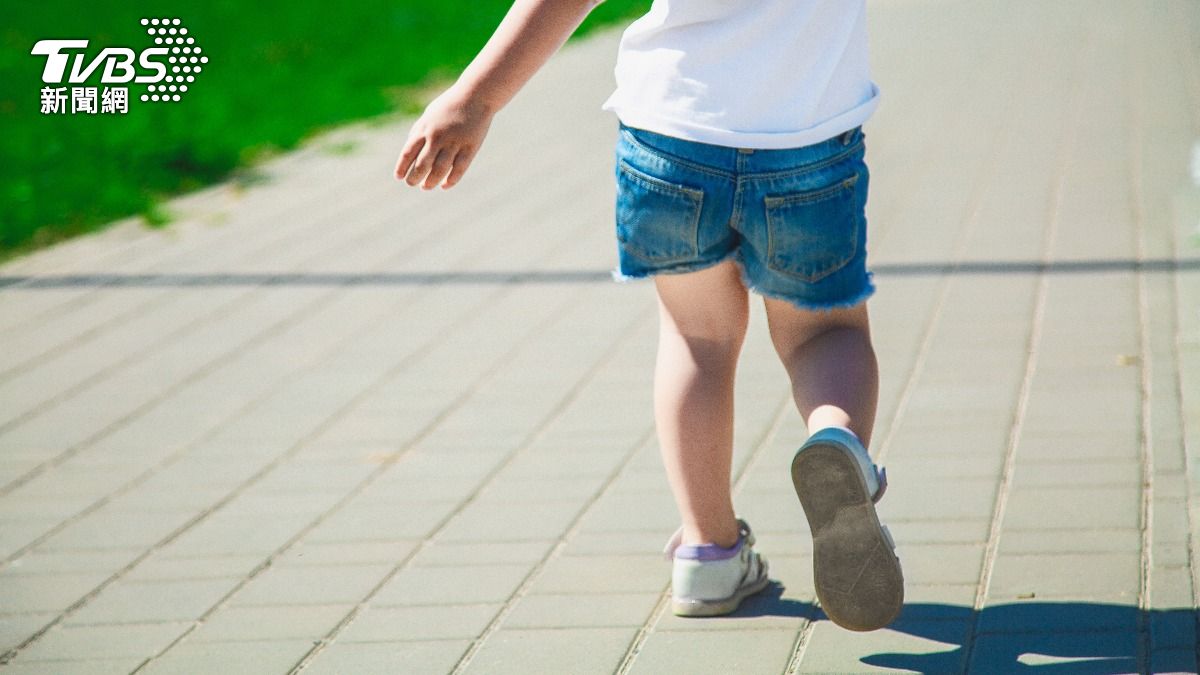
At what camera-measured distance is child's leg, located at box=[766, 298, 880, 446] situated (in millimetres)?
2795

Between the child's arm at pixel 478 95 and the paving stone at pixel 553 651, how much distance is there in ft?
2.95

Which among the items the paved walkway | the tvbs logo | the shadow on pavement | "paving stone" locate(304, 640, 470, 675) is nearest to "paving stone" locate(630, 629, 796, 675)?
the paved walkway

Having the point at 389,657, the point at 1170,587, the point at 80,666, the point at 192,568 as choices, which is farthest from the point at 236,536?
the point at 1170,587

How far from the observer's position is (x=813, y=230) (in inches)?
108

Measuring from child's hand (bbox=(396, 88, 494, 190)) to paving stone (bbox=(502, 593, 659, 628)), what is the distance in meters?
0.93

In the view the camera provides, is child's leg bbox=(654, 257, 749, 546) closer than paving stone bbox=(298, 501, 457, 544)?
Yes

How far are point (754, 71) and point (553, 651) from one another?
3.75 ft

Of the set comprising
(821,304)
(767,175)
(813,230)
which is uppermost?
(767,175)

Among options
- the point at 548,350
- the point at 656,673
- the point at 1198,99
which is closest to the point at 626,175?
the point at 656,673

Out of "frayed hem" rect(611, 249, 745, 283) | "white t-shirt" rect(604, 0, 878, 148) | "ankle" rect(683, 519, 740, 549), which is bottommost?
"ankle" rect(683, 519, 740, 549)

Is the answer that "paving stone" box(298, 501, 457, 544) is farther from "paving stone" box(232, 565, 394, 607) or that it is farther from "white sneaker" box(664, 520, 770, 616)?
"white sneaker" box(664, 520, 770, 616)

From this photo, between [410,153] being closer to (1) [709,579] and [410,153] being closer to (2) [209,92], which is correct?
(1) [709,579]

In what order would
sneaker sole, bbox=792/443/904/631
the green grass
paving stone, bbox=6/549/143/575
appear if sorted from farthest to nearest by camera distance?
the green grass, paving stone, bbox=6/549/143/575, sneaker sole, bbox=792/443/904/631

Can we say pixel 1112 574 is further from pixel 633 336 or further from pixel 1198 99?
pixel 1198 99
